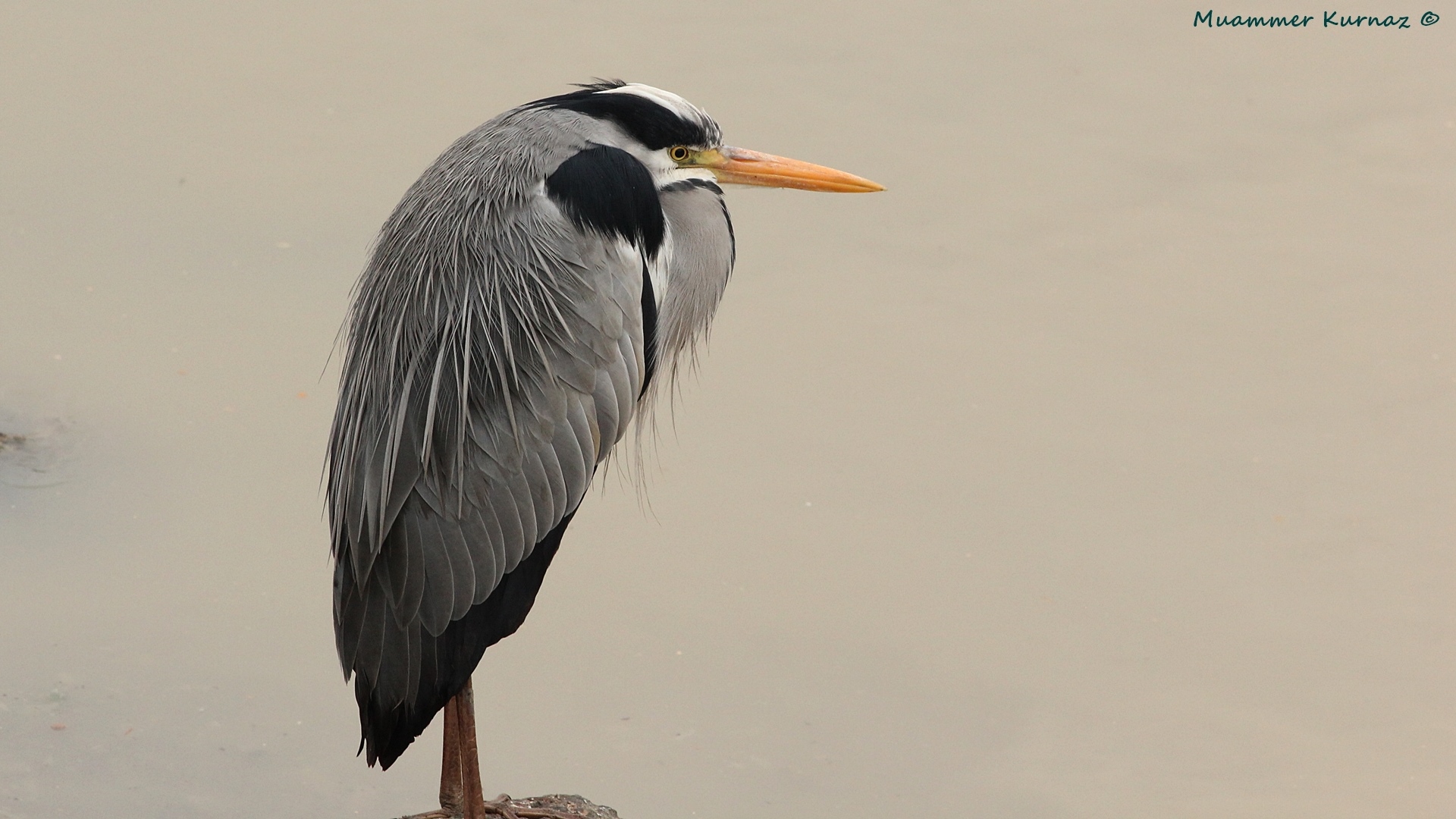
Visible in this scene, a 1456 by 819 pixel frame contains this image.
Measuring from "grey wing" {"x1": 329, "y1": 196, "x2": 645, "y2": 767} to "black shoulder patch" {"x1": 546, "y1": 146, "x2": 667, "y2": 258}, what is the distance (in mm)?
32

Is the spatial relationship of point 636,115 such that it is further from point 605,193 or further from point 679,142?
point 605,193

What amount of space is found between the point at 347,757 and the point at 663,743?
0.75 meters

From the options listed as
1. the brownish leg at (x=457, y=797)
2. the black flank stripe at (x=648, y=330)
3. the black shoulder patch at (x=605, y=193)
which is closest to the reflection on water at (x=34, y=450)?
the brownish leg at (x=457, y=797)

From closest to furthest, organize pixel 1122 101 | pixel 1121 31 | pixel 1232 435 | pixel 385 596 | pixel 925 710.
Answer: pixel 385 596, pixel 925 710, pixel 1232 435, pixel 1122 101, pixel 1121 31

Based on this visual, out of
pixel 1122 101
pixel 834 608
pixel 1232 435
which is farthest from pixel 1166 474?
pixel 1122 101

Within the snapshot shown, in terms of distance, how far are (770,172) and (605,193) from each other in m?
0.48

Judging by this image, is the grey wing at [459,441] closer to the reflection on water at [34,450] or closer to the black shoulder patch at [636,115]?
the black shoulder patch at [636,115]

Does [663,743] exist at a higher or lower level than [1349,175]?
lower

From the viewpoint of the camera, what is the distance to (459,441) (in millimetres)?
2785

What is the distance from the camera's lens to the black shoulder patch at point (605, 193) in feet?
9.45

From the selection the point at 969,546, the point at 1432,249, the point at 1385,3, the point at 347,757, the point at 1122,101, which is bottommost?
the point at 347,757

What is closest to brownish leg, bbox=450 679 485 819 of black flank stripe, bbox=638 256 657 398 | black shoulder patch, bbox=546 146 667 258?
black flank stripe, bbox=638 256 657 398

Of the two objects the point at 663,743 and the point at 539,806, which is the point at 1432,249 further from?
the point at 539,806

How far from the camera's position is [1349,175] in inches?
234
